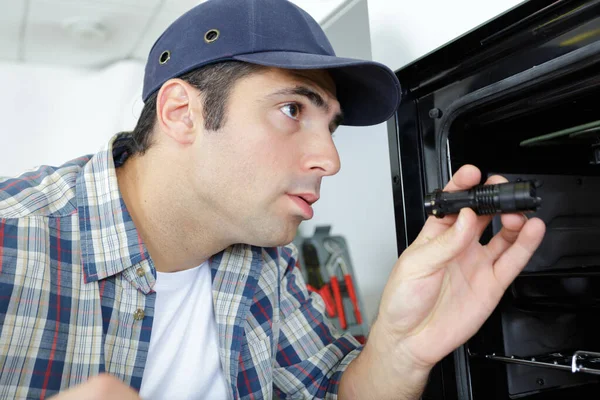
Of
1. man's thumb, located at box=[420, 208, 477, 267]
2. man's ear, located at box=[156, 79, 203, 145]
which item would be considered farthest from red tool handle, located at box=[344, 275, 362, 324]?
man's thumb, located at box=[420, 208, 477, 267]

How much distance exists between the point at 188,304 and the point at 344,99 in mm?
532

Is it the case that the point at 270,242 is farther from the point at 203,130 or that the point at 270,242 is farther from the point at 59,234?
the point at 59,234

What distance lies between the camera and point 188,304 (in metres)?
1.12

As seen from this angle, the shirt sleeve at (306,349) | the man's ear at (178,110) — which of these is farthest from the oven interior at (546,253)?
the man's ear at (178,110)

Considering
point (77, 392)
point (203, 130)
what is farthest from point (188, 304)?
point (77, 392)

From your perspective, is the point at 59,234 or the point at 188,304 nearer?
the point at 59,234

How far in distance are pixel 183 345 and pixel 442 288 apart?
21.3 inches

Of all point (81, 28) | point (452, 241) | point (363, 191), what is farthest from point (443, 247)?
point (81, 28)

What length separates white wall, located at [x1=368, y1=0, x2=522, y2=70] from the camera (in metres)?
0.74

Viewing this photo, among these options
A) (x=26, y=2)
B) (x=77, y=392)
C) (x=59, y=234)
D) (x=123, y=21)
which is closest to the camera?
(x=77, y=392)

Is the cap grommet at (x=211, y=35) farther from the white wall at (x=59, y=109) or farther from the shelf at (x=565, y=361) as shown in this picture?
the white wall at (x=59, y=109)

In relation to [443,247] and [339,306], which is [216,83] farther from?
[339,306]

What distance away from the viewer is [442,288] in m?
0.83

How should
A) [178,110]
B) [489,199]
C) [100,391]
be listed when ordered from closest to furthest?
[100,391] → [489,199] → [178,110]
